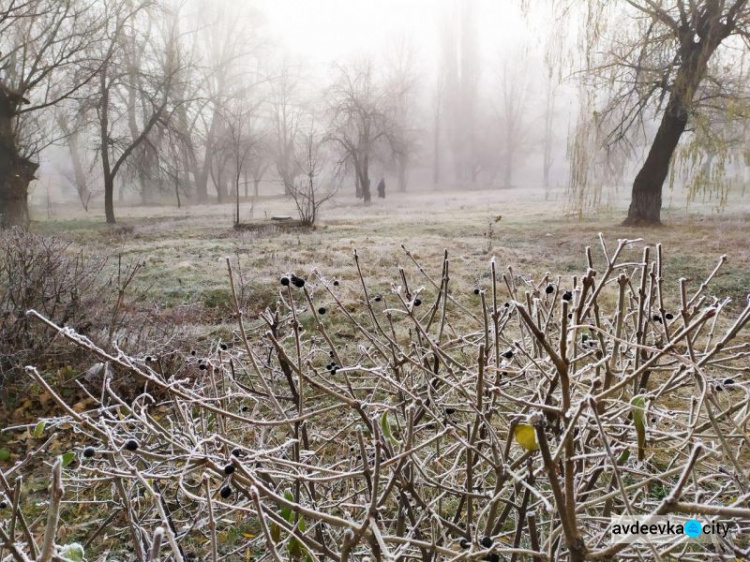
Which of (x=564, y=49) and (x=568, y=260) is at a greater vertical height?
(x=564, y=49)

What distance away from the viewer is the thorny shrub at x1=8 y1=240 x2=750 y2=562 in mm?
811

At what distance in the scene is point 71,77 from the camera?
14805mm

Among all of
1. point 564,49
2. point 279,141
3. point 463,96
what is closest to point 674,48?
point 564,49

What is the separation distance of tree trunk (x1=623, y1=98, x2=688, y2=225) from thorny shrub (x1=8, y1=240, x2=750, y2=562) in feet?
28.2

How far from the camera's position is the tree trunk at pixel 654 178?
1051 centimetres

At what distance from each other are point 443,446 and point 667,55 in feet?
34.7

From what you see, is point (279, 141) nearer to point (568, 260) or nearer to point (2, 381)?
point (568, 260)

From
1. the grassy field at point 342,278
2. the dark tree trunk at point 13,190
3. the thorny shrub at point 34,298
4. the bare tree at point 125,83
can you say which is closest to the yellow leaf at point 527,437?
the grassy field at point 342,278

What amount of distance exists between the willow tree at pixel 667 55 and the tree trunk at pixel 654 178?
2cm

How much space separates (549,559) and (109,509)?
2325 mm

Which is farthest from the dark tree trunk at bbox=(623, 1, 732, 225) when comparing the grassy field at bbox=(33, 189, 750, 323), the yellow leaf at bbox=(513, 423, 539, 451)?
the yellow leaf at bbox=(513, 423, 539, 451)

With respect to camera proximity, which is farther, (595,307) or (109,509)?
(109,509)

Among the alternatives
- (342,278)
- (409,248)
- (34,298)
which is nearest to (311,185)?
(409,248)

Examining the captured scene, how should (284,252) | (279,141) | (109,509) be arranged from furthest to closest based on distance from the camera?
(279,141) < (284,252) < (109,509)
